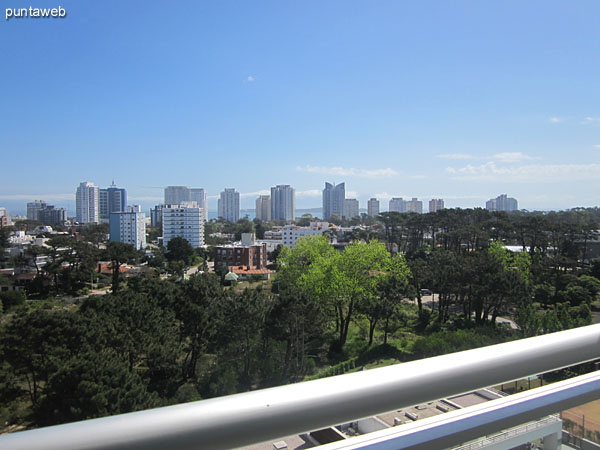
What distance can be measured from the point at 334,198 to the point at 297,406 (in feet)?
237

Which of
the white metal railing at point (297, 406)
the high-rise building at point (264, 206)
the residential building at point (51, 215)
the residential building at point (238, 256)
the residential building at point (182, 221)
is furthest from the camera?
the high-rise building at point (264, 206)

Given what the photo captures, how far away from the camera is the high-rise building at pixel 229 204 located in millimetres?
69438

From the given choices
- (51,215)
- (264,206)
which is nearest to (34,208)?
(51,215)

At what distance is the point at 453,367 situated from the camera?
43cm

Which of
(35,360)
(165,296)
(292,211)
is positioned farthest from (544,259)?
(292,211)

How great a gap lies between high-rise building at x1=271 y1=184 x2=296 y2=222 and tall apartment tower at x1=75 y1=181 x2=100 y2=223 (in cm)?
2758

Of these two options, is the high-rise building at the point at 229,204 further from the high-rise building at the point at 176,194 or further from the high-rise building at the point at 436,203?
the high-rise building at the point at 436,203

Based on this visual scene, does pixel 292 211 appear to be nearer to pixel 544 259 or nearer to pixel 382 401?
pixel 544 259

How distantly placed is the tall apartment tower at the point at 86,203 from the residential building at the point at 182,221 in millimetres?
18431

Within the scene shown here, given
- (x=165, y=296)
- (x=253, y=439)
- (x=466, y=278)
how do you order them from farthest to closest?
1. (x=466, y=278)
2. (x=165, y=296)
3. (x=253, y=439)

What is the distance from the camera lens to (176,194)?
64.5 metres

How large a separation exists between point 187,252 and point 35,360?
19.3 meters

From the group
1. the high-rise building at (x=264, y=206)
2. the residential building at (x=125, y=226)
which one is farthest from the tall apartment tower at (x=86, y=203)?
the high-rise building at (x=264, y=206)

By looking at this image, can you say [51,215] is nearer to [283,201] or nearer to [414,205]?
[283,201]
